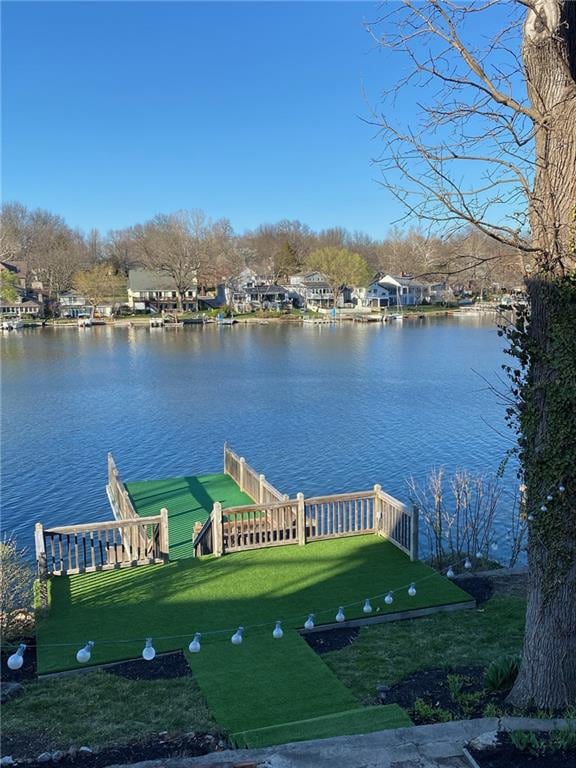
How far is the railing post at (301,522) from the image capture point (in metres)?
12.1

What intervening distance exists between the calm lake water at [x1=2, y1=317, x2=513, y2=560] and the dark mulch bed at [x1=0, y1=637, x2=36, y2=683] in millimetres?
9653

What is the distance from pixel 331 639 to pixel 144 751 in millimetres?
3594

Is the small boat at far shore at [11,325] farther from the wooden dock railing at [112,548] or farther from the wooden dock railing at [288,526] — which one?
the wooden dock railing at [288,526]

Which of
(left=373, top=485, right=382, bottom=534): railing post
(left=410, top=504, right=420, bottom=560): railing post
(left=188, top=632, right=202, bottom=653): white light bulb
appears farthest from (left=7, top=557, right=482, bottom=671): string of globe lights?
(left=373, top=485, right=382, bottom=534): railing post

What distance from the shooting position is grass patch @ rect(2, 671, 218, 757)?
6.06 meters

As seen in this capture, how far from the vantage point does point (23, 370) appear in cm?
4769

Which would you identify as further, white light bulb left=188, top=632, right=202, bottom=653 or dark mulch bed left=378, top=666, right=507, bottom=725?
white light bulb left=188, top=632, right=202, bottom=653

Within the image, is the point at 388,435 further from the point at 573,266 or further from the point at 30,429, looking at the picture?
the point at 573,266

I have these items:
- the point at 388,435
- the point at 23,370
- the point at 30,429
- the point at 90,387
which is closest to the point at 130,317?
the point at 23,370

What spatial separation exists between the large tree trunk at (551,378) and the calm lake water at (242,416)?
42.4ft

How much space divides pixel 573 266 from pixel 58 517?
1730cm

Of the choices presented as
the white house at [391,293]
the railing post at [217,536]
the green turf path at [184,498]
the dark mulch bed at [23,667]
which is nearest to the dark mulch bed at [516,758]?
the dark mulch bed at [23,667]

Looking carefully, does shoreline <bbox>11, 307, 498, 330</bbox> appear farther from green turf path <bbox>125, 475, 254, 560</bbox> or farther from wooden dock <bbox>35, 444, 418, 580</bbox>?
wooden dock <bbox>35, 444, 418, 580</bbox>

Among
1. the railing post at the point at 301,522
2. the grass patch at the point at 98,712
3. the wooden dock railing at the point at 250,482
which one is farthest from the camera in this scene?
the wooden dock railing at the point at 250,482
